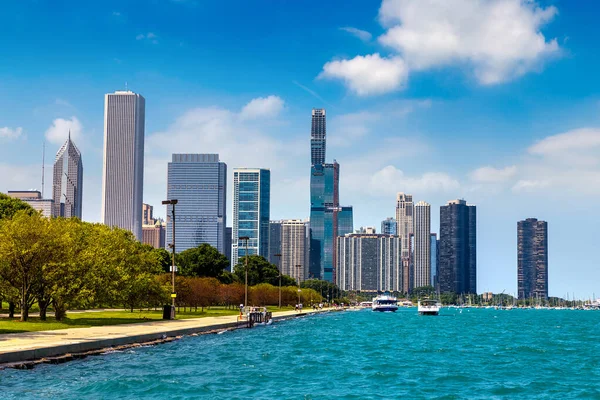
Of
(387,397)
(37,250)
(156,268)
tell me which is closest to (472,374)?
(387,397)

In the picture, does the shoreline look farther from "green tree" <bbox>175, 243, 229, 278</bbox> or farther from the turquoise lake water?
"green tree" <bbox>175, 243, 229, 278</bbox>

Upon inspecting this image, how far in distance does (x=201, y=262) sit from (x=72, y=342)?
109108 mm

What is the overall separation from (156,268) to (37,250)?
1168 inches

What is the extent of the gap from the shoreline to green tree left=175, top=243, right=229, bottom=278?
8608 centimetres

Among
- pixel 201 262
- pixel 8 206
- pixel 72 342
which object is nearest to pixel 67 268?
pixel 72 342

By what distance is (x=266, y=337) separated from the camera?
239ft

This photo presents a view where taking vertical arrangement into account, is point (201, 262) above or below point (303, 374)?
above

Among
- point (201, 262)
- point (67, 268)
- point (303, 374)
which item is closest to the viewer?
point (303, 374)

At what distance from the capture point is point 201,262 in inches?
6033

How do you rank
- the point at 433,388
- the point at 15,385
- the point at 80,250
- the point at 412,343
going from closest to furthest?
1. the point at 15,385
2. the point at 433,388
3. the point at 80,250
4. the point at 412,343

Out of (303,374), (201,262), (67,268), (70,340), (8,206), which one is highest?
(8,206)

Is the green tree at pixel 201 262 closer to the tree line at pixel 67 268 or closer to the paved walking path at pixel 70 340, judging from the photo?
the tree line at pixel 67 268

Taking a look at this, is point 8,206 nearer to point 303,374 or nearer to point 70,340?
point 70,340

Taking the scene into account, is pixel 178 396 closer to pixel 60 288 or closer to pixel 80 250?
pixel 60 288
